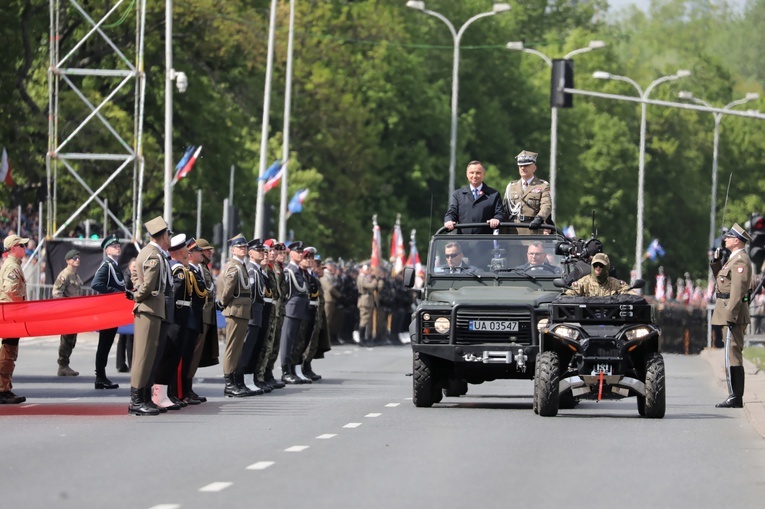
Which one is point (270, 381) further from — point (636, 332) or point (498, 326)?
point (636, 332)

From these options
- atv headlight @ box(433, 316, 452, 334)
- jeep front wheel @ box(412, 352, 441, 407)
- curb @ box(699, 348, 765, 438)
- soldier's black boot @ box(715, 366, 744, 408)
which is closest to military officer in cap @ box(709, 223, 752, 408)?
soldier's black boot @ box(715, 366, 744, 408)

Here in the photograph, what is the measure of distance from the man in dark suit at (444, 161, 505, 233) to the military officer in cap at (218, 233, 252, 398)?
2604 mm

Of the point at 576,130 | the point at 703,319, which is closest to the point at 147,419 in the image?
the point at 703,319

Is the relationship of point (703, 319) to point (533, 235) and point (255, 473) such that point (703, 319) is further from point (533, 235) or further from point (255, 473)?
point (255, 473)

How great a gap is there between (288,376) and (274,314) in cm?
204

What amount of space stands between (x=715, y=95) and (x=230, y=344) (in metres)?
87.8

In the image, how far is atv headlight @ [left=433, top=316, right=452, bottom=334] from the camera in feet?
74.0

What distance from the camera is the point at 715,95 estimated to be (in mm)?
110062

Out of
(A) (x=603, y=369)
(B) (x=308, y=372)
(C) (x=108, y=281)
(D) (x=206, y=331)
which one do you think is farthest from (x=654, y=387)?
(B) (x=308, y=372)

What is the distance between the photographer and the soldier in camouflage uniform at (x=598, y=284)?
21.7 meters

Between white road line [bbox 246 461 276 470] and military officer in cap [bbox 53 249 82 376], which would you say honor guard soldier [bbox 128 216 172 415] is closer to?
white road line [bbox 246 461 276 470]

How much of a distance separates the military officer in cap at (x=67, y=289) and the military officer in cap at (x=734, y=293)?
987 cm

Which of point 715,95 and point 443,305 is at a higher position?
point 715,95

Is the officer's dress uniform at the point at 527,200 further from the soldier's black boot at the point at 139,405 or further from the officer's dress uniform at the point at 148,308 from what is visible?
the soldier's black boot at the point at 139,405
